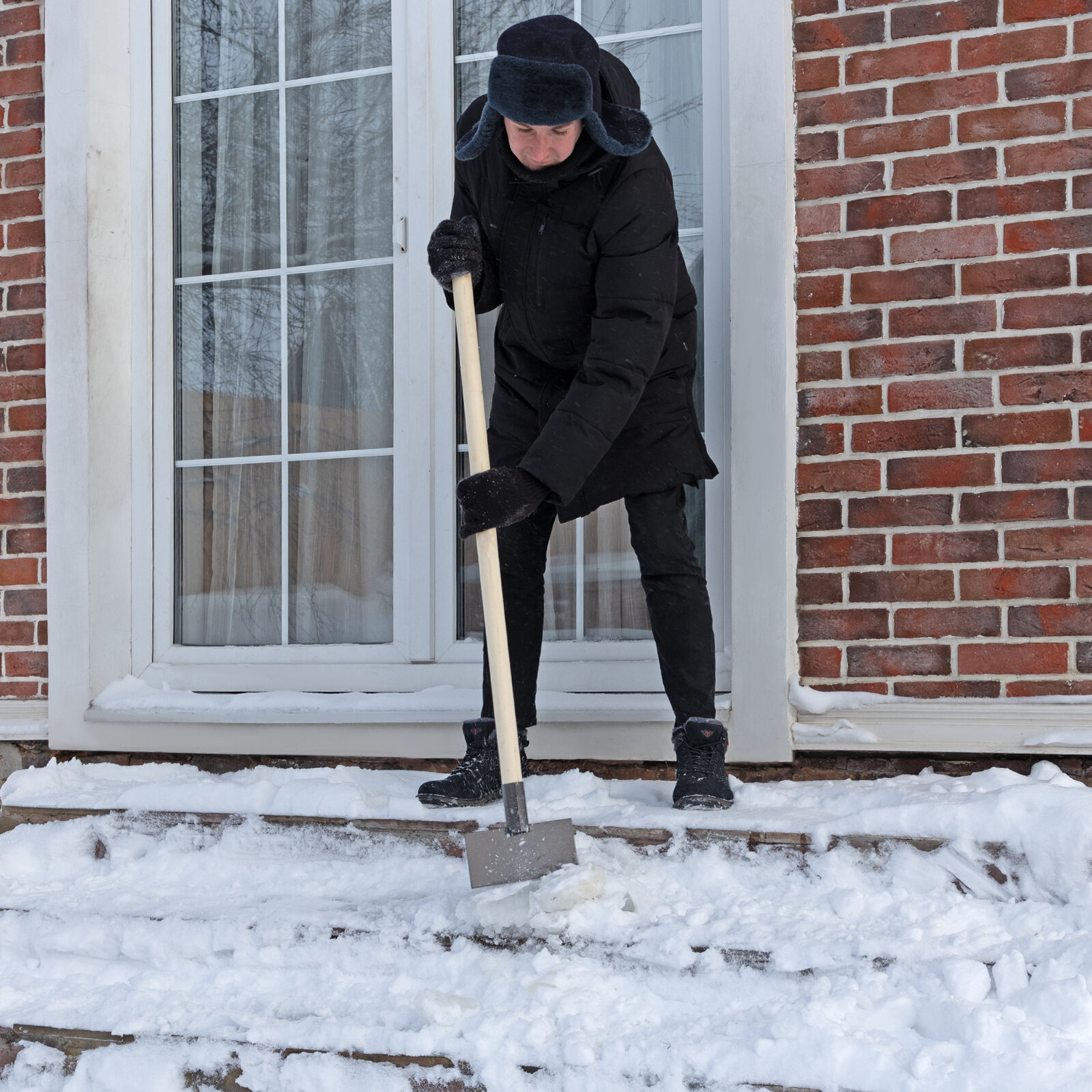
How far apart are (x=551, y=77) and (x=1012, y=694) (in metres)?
1.75

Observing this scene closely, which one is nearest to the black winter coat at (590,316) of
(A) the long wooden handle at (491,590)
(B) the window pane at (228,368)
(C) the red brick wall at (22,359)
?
(A) the long wooden handle at (491,590)

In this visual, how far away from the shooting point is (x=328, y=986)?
1.90 metres

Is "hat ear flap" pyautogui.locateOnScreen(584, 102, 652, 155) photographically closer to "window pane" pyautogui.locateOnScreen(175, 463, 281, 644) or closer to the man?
the man

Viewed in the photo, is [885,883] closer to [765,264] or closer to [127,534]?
[765,264]

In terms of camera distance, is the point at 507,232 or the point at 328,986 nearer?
the point at 328,986

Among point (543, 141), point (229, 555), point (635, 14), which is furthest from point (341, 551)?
point (635, 14)

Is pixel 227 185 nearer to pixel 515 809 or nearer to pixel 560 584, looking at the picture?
pixel 560 584

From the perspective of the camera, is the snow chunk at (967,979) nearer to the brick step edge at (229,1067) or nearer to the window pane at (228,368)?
the brick step edge at (229,1067)

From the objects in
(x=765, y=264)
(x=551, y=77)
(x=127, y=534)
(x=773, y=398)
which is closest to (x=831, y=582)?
(x=773, y=398)

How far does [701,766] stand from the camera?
2311mm

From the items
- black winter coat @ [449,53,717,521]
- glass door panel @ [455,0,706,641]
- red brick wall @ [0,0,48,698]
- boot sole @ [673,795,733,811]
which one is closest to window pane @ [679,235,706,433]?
glass door panel @ [455,0,706,641]

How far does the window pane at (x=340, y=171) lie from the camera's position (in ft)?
10.6

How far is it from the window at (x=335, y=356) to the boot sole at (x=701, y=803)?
2.08 feet

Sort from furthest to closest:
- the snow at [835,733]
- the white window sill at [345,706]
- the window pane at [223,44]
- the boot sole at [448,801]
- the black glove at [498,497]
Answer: the window pane at [223,44], the white window sill at [345,706], the snow at [835,733], the boot sole at [448,801], the black glove at [498,497]
